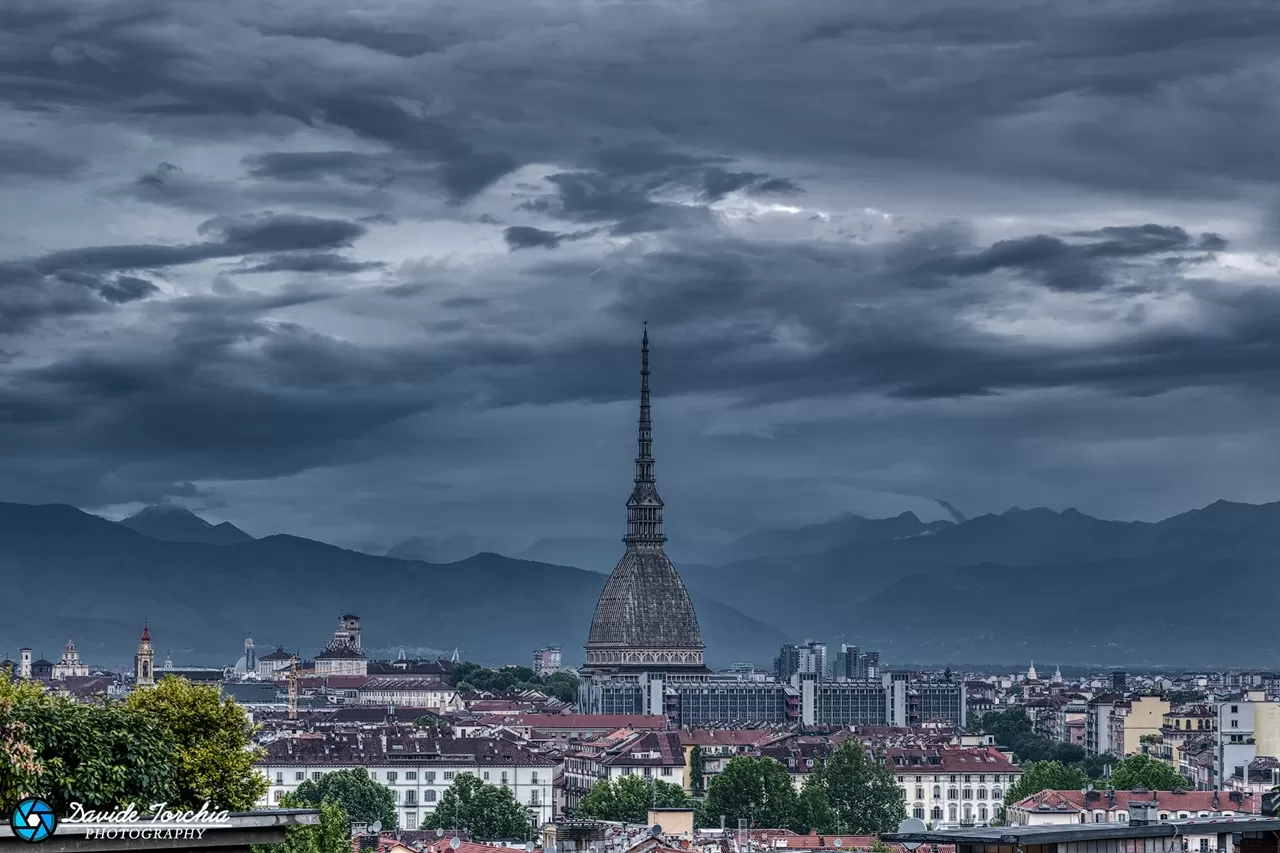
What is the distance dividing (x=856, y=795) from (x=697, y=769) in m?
22.2

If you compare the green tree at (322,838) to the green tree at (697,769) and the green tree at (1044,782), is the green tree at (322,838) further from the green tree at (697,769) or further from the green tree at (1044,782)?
the green tree at (697,769)

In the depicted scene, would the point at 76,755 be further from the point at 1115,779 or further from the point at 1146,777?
the point at 1115,779

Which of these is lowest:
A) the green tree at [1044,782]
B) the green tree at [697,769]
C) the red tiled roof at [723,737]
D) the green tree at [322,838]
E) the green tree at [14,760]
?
the green tree at [322,838]

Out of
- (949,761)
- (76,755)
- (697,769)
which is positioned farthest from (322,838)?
(697,769)

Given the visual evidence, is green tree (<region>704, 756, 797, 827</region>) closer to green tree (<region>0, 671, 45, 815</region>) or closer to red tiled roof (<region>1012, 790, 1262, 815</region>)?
red tiled roof (<region>1012, 790, 1262, 815</region>)

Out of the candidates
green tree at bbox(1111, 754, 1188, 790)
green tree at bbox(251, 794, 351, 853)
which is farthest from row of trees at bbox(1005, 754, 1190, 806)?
green tree at bbox(251, 794, 351, 853)

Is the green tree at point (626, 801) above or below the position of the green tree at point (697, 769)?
below

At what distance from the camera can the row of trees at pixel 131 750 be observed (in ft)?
114

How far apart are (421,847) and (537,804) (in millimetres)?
47743

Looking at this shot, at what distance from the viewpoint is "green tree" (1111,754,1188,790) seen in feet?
413

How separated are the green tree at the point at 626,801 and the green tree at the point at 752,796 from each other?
6.79 ft

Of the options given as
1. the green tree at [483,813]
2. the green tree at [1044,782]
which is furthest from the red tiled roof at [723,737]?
the green tree at [483,813]

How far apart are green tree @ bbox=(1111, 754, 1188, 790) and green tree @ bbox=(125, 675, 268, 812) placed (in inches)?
3254

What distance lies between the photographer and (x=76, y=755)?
119ft
